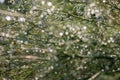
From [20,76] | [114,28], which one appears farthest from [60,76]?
[114,28]

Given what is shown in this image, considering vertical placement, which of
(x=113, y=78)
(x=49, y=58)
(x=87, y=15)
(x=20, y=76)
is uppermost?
(x=113, y=78)

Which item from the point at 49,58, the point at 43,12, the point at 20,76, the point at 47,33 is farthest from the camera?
the point at 43,12

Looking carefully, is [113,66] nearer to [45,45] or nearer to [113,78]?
[45,45]

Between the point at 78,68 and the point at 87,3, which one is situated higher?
the point at 87,3

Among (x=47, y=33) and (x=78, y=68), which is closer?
(x=78, y=68)

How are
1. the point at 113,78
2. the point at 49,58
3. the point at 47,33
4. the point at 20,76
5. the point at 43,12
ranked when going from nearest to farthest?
the point at 113,78
the point at 49,58
the point at 20,76
the point at 47,33
the point at 43,12

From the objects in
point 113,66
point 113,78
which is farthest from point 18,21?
point 113,78
